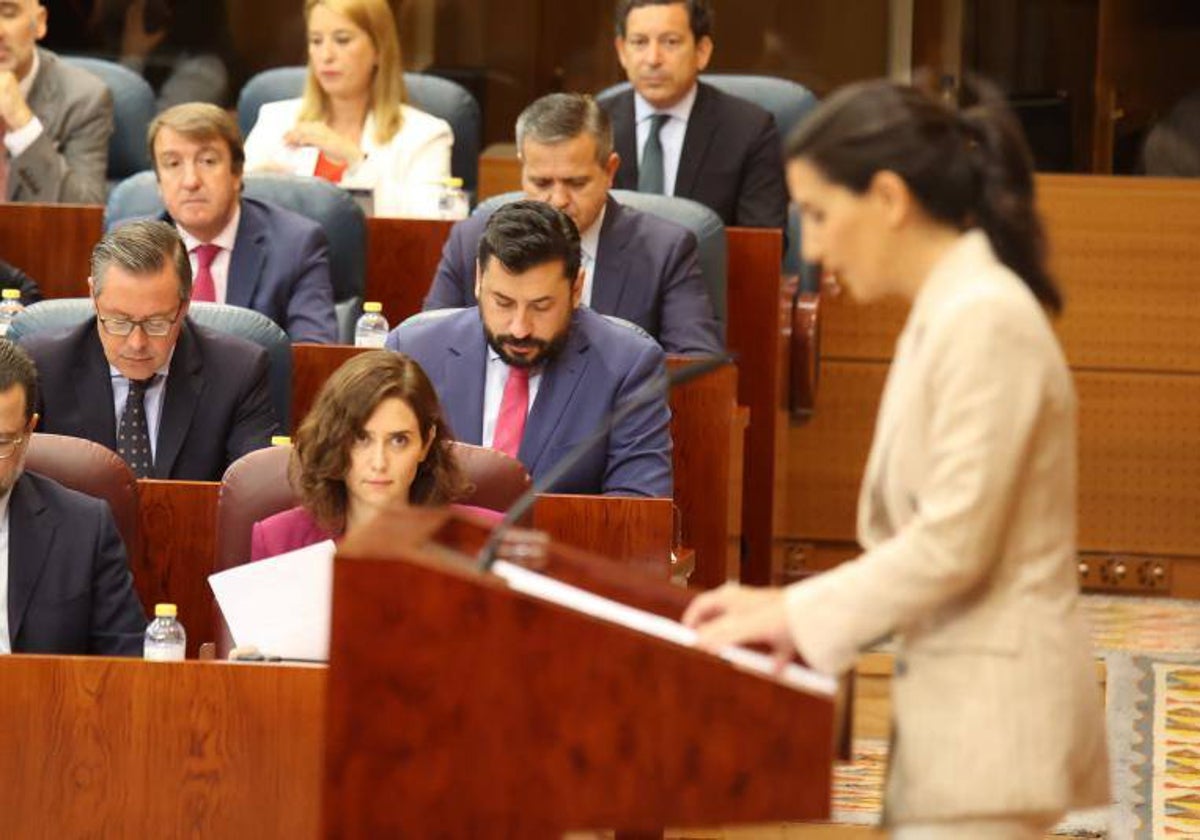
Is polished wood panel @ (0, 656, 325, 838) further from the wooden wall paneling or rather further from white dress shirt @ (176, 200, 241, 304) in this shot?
white dress shirt @ (176, 200, 241, 304)

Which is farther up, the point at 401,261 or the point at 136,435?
the point at 401,261

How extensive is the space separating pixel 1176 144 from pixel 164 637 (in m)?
3.64

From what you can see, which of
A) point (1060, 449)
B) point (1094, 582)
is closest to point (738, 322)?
point (1094, 582)

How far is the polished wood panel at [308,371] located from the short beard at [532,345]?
15.7 inches

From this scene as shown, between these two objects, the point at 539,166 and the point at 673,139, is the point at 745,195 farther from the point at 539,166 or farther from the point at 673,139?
the point at 539,166

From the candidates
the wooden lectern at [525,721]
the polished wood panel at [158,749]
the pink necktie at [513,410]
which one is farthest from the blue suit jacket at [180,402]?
the wooden lectern at [525,721]

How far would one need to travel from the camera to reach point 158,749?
2766mm

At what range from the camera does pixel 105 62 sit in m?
6.13

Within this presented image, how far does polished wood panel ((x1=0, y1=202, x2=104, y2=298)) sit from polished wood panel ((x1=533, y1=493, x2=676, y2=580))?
1875 millimetres

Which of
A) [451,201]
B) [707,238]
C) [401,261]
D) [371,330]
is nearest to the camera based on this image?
[371,330]

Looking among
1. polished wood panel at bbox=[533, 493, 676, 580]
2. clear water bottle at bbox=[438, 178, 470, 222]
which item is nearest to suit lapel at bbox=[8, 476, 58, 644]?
polished wood panel at bbox=[533, 493, 676, 580]

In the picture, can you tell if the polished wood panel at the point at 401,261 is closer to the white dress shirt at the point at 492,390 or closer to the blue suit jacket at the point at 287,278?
the blue suit jacket at the point at 287,278

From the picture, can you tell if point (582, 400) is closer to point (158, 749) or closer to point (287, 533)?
point (287, 533)

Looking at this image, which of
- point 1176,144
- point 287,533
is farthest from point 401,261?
point 1176,144
